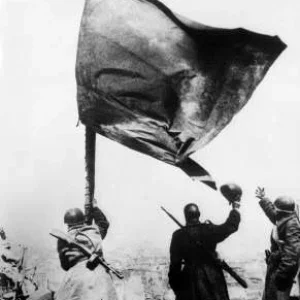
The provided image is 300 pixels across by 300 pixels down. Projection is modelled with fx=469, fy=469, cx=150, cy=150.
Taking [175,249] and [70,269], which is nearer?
[70,269]

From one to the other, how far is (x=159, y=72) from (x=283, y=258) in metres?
2.91

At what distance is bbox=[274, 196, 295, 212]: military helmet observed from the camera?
635 centimetres

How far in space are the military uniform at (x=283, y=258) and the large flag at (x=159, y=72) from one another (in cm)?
169

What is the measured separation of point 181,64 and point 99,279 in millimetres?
2979

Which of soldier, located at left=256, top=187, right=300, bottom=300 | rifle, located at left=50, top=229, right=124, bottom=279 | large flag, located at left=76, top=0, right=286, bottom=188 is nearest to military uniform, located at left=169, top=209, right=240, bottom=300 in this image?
soldier, located at left=256, top=187, right=300, bottom=300

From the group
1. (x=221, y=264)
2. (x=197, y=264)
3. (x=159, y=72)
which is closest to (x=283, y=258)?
(x=221, y=264)

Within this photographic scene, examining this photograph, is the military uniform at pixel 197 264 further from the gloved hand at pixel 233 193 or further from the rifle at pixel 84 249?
the rifle at pixel 84 249

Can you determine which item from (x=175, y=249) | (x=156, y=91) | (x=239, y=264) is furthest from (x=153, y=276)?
(x=156, y=91)

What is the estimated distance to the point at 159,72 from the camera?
6141mm

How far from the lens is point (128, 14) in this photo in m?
6.40

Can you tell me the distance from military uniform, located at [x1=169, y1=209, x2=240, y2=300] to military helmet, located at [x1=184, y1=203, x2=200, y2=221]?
0.12 metres

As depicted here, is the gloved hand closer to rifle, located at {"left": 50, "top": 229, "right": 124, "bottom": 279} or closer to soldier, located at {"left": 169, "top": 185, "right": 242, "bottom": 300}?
soldier, located at {"left": 169, "top": 185, "right": 242, "bottom": 300}

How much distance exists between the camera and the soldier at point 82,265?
5840 mm

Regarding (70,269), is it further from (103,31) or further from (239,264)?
(239,264)
